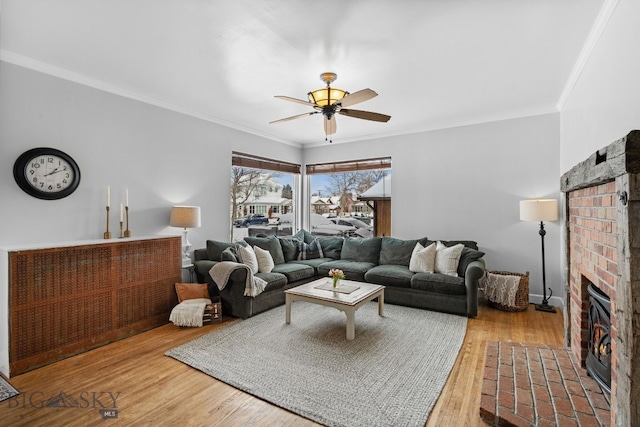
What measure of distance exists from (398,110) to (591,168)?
276cm

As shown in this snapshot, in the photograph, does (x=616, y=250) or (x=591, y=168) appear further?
(x=591, y=168)

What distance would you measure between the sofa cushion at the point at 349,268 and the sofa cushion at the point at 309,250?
41 centimetres

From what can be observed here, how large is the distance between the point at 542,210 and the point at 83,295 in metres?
5.25

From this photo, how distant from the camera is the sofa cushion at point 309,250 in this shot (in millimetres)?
5477

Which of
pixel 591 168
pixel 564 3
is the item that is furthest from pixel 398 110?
pixel 591 168

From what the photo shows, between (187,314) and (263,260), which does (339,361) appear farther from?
(263,260)

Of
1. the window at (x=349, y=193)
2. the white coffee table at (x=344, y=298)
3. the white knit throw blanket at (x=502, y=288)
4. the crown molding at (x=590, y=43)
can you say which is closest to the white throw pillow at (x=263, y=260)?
the white coffee table at (x=344, y=298)

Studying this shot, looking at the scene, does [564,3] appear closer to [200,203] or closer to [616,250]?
[616,250]

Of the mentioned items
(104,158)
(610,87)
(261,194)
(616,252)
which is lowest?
(616,252)

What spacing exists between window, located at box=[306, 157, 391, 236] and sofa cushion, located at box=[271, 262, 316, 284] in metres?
1.71

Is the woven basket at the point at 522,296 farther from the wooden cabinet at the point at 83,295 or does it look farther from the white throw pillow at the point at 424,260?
the wooden cabinet at the point at 83,295

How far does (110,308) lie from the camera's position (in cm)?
322

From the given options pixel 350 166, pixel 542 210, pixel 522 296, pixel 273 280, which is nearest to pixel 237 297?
pixel 273 280

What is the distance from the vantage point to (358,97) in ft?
9.07
